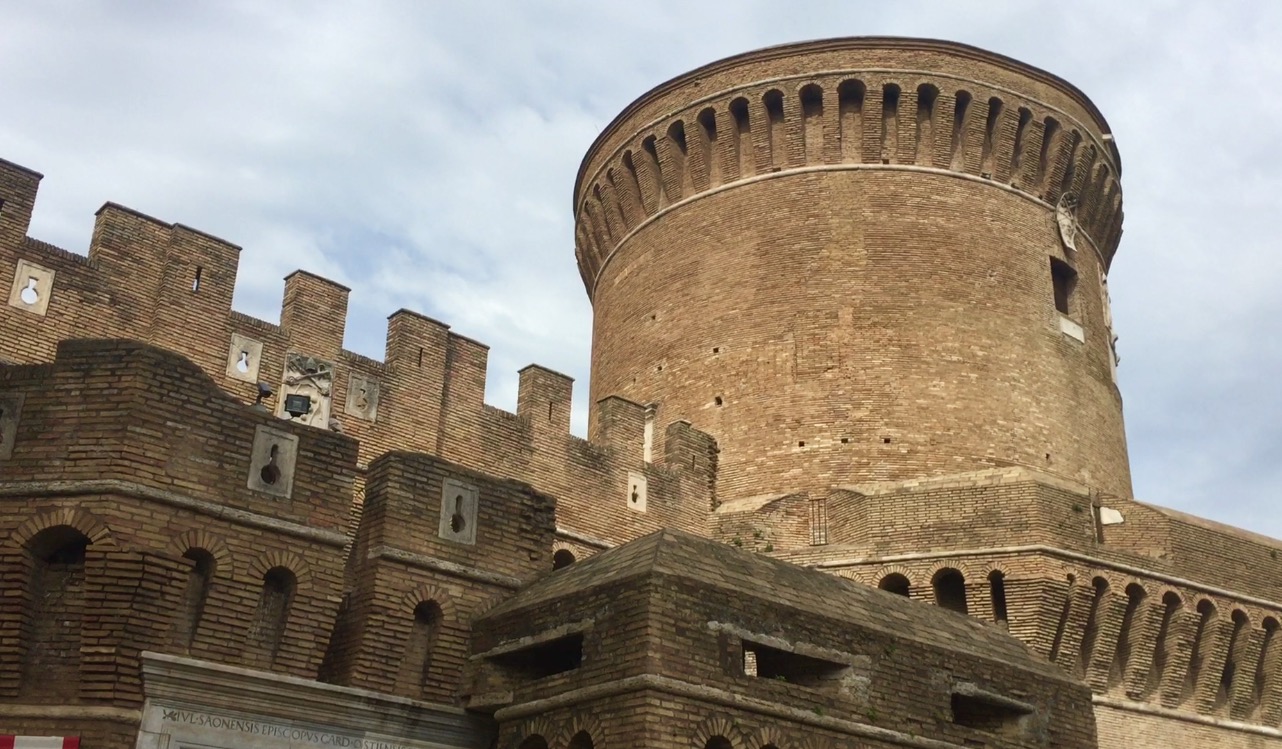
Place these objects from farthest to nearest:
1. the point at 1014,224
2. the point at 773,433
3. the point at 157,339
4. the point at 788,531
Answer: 1. the point at 1014,224
2. the point at 773,433
3. the point at 788,531
4. the point at 157,339

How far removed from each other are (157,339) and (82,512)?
17.0 ft

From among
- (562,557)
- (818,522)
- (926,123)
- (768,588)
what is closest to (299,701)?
(768,588)

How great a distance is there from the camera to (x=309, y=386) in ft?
47.3

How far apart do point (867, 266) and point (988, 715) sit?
348 inches

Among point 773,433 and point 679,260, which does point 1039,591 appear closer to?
point 773,433

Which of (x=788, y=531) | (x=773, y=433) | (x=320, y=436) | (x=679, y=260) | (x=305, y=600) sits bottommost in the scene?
(x=305, y=600)

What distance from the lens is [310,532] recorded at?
31.2 ft

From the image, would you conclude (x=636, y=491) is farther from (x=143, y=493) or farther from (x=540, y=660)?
(x=143, y=493)

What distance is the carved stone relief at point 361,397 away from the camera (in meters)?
14.7

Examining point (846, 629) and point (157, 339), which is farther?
point (157, 339)

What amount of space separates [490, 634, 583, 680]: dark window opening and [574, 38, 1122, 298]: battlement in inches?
443

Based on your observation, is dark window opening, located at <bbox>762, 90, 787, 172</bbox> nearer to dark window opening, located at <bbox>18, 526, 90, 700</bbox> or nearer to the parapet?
the parapet

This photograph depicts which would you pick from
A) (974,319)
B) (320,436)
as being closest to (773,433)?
(974,319)

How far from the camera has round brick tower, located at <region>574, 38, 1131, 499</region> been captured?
1800 centimetres
